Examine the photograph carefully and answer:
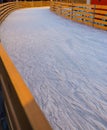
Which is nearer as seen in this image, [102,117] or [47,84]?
[102,117]

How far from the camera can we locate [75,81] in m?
3.68

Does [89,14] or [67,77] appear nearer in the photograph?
[67,77]

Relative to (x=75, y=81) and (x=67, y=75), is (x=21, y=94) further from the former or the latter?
(x=67, y=75)

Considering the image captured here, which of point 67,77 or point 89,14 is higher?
point 67,77

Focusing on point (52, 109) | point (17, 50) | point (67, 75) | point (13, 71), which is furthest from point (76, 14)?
point (13, 71)

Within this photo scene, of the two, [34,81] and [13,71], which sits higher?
[13,71]

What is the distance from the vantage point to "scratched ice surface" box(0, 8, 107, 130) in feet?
8.78

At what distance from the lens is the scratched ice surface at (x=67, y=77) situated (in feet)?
8.78

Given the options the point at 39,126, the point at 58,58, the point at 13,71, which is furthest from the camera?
the point at 58,58

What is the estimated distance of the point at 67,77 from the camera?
3.85 m

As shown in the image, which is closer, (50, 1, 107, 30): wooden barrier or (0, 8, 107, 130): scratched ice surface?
(0, 8, 107, 130): scratched ice surface

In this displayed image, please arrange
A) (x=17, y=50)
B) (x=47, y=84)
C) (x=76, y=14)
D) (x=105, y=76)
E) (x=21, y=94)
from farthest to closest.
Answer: (x=76, y=14) < (x=17, y=50) < (x=105, y=76) < (x=47, y=84) < (x=21, y=94)

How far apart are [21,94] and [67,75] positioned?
303cm

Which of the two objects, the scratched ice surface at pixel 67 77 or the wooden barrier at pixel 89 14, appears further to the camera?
the wooden barrier at pixel 89 14
